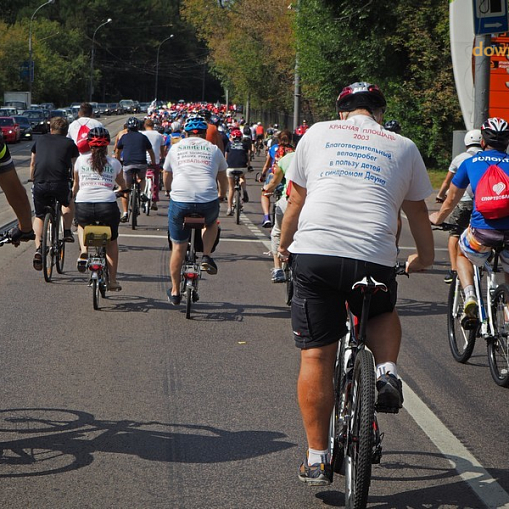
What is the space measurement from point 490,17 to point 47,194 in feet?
25.0

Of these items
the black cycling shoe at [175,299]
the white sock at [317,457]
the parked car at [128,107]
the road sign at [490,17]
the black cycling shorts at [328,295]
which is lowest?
the parked car at [128,107]

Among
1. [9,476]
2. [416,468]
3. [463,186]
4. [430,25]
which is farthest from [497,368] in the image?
[430,25]

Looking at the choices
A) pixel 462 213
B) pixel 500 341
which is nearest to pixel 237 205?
pixel 462 213

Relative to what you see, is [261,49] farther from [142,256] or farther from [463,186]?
[463,186]

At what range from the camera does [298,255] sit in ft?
15.2

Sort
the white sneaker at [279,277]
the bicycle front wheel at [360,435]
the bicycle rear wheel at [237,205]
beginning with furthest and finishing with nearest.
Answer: the bicycle rear wheel at [237,205]
the white sneaker at [279,277]
the bicycle front wheel at [360,435]

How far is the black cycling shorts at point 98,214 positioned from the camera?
10.3 m

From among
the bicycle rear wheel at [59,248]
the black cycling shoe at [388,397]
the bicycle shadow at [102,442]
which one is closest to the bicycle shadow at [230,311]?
the bicycle rear wheel at [59,248]

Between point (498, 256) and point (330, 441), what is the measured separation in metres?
3.07

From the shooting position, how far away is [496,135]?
757cm

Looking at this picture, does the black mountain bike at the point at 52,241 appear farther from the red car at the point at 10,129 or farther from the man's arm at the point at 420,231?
the red car at the point at 10,129

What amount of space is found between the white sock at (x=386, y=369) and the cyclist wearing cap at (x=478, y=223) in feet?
10.2

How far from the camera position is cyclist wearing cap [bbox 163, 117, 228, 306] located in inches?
380

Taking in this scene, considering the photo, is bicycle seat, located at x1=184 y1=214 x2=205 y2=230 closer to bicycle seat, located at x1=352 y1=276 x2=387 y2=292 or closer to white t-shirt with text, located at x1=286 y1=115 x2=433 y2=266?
white t-shirt with text, located at x1=286 y1=115 x2=433 y2=266
